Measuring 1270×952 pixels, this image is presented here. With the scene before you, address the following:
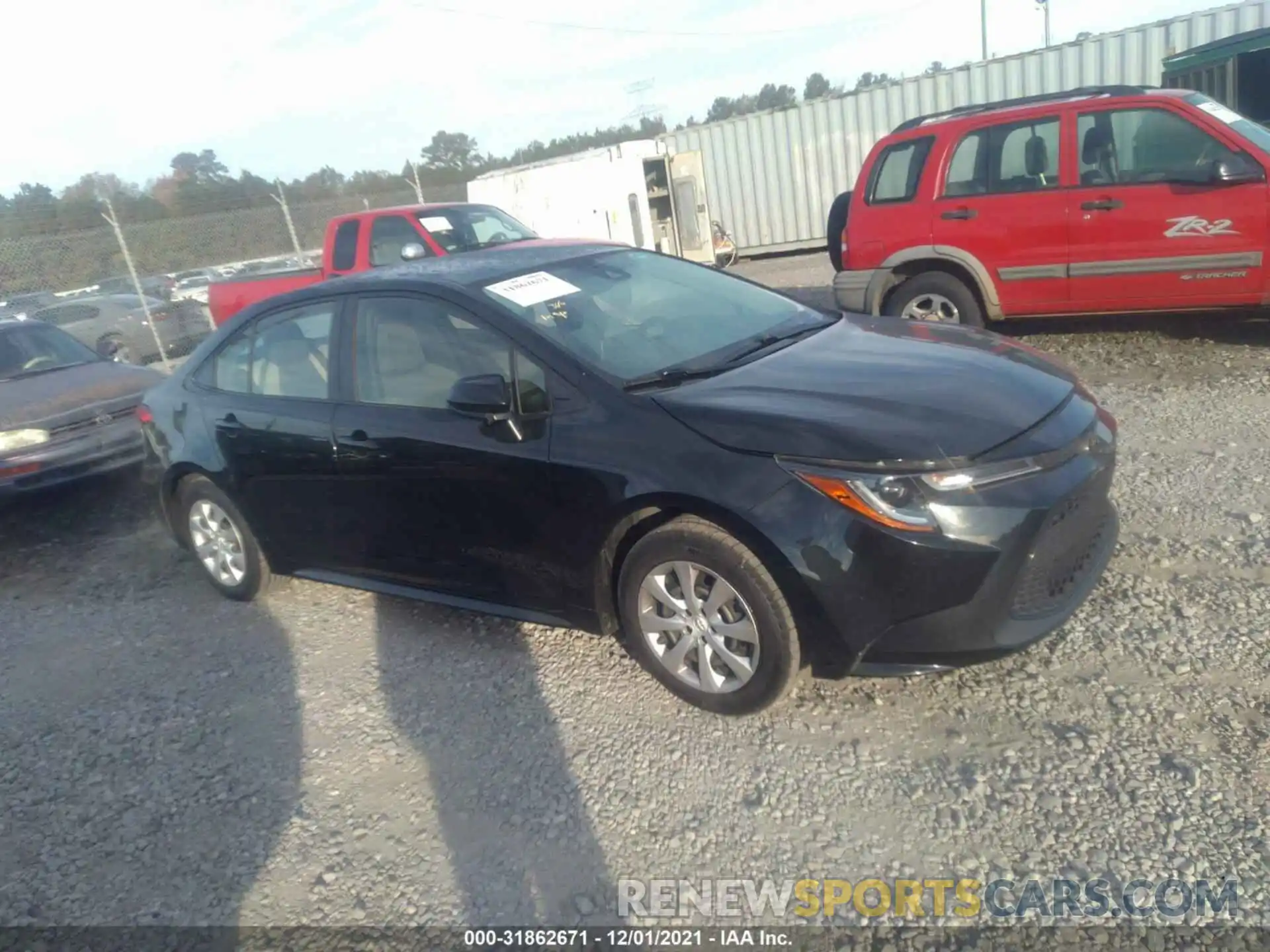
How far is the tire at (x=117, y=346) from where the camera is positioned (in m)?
14.8

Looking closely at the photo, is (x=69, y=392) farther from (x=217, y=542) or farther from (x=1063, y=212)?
(x=1063, y=212)

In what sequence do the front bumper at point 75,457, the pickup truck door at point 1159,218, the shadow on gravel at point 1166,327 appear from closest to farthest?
the pickup truck door at point 1159,218
the front bumper at point 75,457
the shadow on gravel at point 1166,327

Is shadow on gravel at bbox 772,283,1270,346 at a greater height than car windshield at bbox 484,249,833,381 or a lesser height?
lesser

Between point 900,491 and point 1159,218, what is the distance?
487 cm

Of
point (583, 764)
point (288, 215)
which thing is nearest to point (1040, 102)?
point (583, 764)

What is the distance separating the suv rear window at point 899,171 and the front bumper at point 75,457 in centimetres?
586

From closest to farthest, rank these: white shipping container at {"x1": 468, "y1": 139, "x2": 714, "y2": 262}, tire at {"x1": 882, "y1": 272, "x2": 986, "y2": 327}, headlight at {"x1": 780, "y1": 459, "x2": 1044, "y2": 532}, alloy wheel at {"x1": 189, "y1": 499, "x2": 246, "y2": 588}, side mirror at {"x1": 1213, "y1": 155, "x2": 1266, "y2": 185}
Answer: headlight at {"x1": 780, "y1": 459, "x2": 1044, "y2": 532}
alloy wheel at {"x1": 189, "y1": 499, "x2": 246, "y2": 588}
side mirror at {"x1": 1213, "y1": 155, "x2": 1266, "y2": 185}
tire at {"x1": 882, "y1": 272, "x2": 986, "y2": 327}
white shipping container at {"x1": 468, "y1": 139, "x2": 714, "y2": 262}

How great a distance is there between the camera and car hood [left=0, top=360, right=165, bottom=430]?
6738 millimetres

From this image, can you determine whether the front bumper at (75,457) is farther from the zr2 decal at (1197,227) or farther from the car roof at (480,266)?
A: the zr2 decal at (1197,227)

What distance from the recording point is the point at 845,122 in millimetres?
16156

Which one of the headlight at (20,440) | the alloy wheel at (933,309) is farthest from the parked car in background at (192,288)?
the alloy wheel at (933,309)

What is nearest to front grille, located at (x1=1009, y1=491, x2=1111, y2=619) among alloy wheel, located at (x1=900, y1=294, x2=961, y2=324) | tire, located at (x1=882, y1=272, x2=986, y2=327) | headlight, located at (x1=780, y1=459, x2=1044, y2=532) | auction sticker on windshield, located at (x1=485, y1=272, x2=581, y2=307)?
headlight, located at (x1=780, y1=459, x2=1044, y2=532)

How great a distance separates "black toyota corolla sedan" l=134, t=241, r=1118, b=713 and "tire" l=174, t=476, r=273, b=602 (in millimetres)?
114

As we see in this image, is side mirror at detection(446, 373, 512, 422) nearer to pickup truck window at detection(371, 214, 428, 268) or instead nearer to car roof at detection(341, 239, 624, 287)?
car roof at detection(341, 239, 624, 287)
